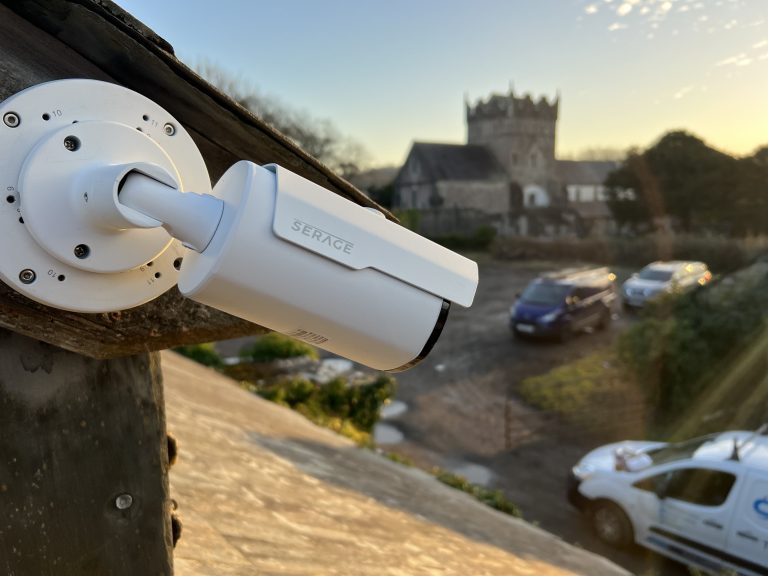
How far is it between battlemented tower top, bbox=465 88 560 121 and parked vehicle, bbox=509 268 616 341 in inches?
1144

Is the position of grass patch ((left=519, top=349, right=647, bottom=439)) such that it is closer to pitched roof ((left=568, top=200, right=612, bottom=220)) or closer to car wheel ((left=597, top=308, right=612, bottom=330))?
car wheel ((left=597, top=308, right=612, bottom=330))

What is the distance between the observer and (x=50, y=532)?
113cm

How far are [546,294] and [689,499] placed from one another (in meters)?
10.5

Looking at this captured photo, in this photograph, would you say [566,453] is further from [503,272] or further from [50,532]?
[503,272]

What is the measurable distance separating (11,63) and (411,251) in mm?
646

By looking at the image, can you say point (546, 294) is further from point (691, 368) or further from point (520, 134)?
point (520, 134)

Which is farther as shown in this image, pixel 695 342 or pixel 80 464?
pixel 695 342

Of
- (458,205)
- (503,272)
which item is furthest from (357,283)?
(458,205)

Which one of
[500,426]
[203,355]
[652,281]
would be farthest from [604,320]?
[203,355]

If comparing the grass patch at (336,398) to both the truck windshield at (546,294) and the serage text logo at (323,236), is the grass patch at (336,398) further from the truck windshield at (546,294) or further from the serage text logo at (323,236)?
the truck windshield at (546,294)

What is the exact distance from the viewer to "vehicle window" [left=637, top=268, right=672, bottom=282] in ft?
68.5

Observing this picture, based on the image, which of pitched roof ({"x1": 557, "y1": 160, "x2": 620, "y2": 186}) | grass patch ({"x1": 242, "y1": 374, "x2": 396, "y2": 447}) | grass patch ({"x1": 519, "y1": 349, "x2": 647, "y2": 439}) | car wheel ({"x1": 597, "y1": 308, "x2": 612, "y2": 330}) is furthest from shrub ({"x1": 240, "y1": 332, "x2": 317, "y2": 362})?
pitched roof ({"x1": 557, "y1": 160, "x2": 620, "y2": 186})

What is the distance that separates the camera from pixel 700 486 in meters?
6.82

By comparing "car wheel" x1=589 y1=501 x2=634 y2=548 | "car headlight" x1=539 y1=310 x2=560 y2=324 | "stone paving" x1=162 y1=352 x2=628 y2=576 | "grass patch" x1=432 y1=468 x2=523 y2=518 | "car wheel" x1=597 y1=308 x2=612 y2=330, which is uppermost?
"car wheel" x1=597 y1=308 x2=612 y2=330
